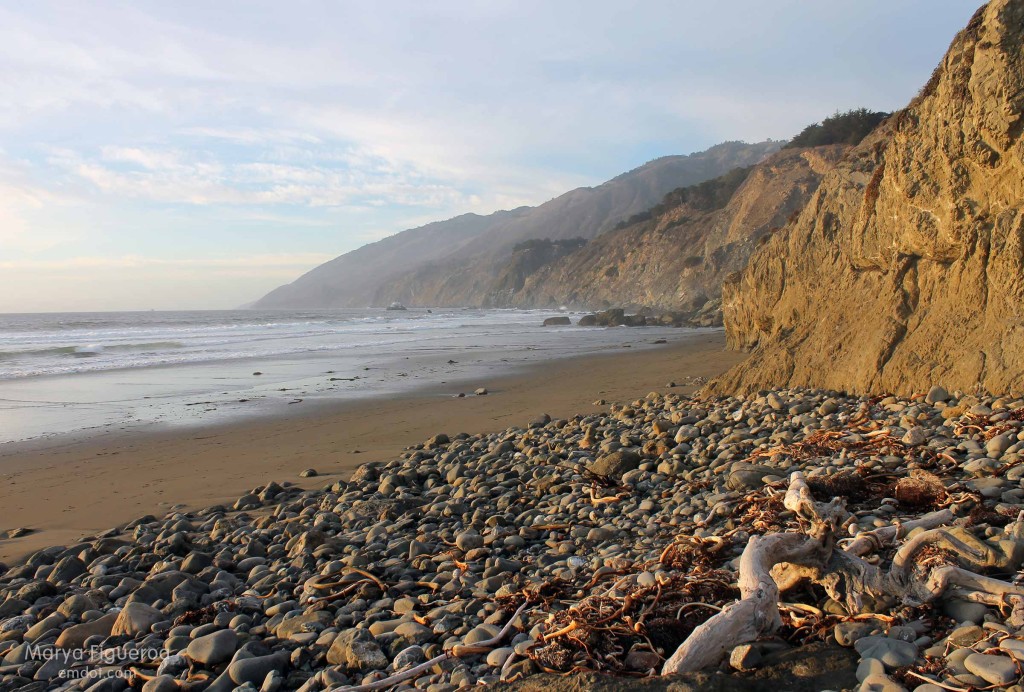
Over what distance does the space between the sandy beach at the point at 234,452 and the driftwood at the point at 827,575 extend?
5497 mm

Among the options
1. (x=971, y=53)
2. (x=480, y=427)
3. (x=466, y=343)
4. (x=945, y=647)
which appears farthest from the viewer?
(x=466, y=343)

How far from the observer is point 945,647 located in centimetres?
233

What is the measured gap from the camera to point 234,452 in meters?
8.83

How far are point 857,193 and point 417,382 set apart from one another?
9746 millimetres

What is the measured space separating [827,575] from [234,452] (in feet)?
26.2

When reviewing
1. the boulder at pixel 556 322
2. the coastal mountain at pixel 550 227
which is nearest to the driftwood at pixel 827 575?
the boulder at pixel 556 322

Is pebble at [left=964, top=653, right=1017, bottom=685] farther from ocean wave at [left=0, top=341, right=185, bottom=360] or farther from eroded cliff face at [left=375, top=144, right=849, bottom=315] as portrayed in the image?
eroded cliff face at [left=375, top=144, right=849, bottom=315]

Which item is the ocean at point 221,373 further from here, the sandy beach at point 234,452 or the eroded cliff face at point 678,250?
the eroded cliff face at point 678,250

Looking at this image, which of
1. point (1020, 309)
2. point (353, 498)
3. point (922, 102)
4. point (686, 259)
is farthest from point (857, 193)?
point (686, 259)

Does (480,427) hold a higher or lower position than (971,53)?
lower

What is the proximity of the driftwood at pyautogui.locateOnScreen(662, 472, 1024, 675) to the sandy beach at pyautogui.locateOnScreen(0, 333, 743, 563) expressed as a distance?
5497 millimetres

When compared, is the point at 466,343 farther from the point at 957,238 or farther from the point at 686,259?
the point at 686,259

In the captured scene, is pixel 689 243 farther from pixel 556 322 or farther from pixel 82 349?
pixel 82 349

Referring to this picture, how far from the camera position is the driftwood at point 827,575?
2.48 meters
